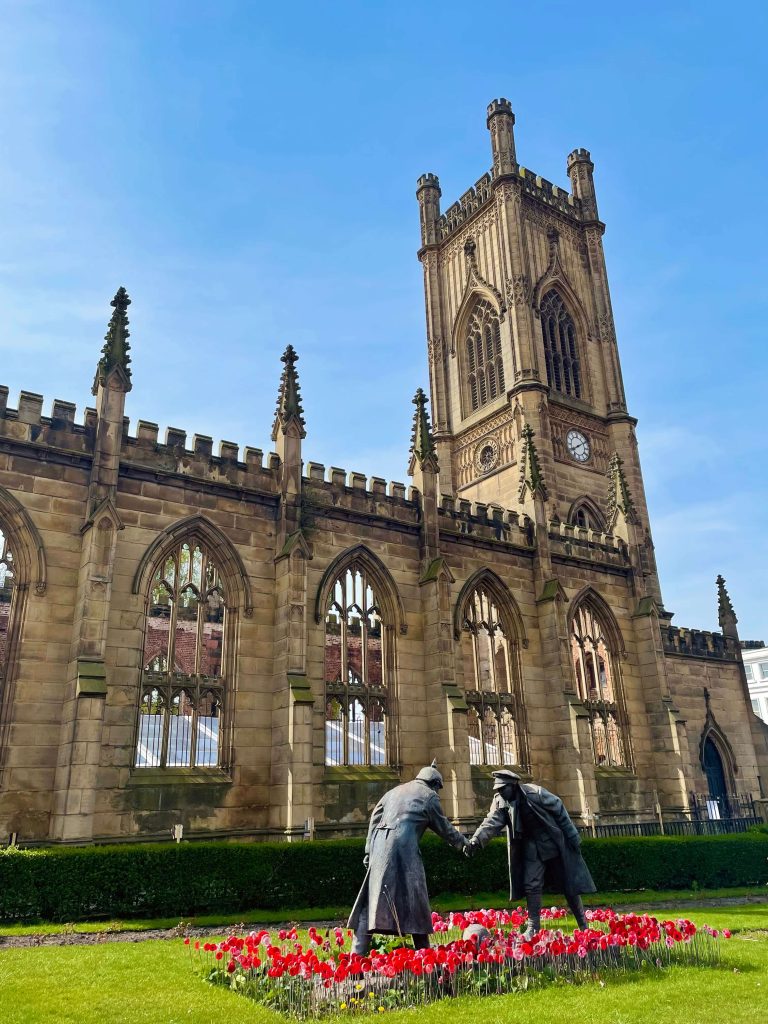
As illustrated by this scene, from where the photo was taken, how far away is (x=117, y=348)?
19.9 metres

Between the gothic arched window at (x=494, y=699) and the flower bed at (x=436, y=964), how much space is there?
13996 mm

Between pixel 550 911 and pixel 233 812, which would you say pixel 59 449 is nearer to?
pixel 233 812

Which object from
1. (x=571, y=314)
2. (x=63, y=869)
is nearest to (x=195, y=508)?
(x=63, y=869)

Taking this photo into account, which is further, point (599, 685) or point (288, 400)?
point (599, 685)

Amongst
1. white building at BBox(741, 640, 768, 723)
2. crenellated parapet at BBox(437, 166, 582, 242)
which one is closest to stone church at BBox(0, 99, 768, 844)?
crenellated parapet at BBox(437, 166, 582, 242)

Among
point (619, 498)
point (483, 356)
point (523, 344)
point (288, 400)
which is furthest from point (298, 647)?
point (483, 356)

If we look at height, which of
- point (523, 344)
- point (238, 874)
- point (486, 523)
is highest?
point (523, 344)

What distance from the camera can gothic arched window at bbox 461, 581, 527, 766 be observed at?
2462 centimetres

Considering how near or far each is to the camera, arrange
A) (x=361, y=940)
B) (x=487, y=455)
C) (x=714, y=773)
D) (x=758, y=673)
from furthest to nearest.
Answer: (x=758, y=673), (x=487, y=455), (x=714, y=773), (x=361, y=940)

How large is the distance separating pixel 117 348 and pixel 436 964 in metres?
16.4

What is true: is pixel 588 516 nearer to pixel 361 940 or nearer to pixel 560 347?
pixel 560 347

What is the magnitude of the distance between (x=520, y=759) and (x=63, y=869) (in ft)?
48.4

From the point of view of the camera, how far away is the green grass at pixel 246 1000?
24.8 feet

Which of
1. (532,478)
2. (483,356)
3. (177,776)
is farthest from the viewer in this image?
(483,356)
